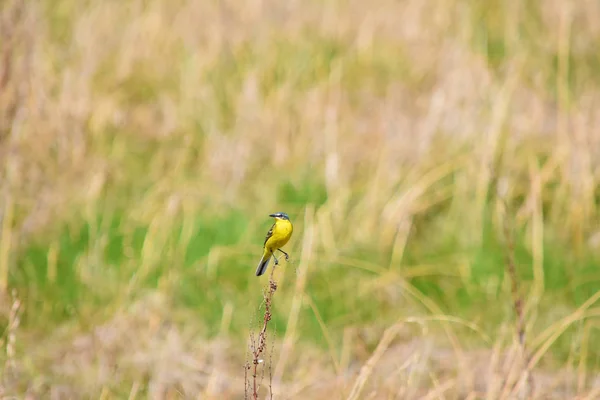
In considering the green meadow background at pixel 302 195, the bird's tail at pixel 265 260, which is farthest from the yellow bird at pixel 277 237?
the green meadow background at pixel 302 195

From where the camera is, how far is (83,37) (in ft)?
21.7

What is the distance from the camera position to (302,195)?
5.30m

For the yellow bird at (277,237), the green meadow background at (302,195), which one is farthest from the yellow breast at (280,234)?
the green meadow background at (302,195)

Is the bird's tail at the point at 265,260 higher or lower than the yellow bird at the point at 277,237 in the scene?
lower

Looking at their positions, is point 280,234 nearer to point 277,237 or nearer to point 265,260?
point 277,237

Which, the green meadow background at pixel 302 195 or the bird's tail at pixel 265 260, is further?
the green meadow background at pixel 302 195

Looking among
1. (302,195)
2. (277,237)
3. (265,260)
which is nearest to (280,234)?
(277,237)

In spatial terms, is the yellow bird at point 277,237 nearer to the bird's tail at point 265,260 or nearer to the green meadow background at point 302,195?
the bird's tail at point 265,260

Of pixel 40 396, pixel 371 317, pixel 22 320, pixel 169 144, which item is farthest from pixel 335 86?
pixel 40 396

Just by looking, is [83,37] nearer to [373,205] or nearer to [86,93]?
[86,93]

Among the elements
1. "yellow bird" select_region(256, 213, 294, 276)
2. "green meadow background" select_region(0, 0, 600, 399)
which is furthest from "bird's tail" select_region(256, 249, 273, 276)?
"green meadow background" select_region(0, 0, 600, 399)

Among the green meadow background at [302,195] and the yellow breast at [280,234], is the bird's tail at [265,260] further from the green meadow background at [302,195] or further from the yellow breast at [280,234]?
the green meadow background at [302,195]

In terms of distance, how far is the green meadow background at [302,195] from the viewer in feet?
12.3

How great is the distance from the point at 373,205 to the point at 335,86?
144cm
